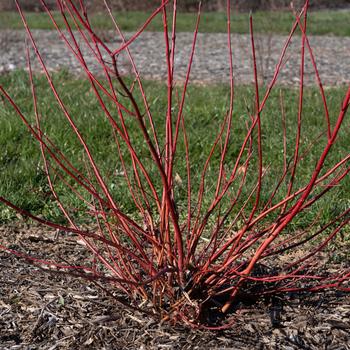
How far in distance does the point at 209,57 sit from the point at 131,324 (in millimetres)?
7746

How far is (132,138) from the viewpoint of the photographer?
496cm

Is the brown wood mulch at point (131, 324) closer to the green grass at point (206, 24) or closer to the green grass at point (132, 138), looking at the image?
the green grass at point (132, 138)

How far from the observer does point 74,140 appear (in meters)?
4.78

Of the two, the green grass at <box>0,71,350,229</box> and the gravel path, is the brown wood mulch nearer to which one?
the green grass at <box>0,71,350,229</box>

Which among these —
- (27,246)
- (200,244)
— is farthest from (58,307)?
(200,244)

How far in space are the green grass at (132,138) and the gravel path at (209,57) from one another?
793 mm

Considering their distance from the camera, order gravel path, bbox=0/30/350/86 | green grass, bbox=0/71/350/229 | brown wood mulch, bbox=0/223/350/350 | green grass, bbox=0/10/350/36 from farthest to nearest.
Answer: green grass, bbox=0/10/350/36 → gravel path, bbox=0/30/350/86 → green grass, bbox=0/71/350/229 → brown wood mulch, bbox=0/223/350/350

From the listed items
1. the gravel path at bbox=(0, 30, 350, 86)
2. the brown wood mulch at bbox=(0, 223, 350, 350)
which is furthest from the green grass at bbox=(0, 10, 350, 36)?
the brown wood mulch at bbox=(0, 223, 350, 350)

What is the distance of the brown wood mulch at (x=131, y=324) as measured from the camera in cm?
235

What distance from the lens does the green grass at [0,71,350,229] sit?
12.5ft

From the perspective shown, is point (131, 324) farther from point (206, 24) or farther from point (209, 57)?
point (206, 24)

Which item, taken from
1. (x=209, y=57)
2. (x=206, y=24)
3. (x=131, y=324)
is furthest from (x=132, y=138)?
(x=206, y=24)

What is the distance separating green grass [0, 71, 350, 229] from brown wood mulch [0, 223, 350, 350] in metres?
0.95

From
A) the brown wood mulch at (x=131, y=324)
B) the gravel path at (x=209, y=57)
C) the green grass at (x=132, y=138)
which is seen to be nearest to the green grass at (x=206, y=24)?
the gravel path at (x=209, y=57)
